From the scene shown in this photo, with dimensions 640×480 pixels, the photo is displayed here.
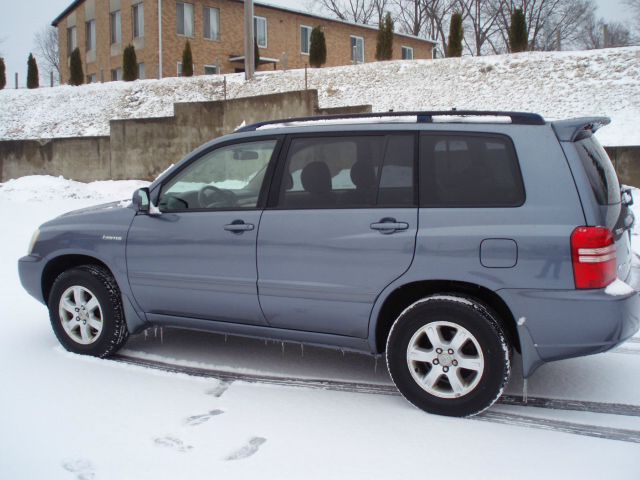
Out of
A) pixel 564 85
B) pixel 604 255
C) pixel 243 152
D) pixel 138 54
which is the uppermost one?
pixel 138 54

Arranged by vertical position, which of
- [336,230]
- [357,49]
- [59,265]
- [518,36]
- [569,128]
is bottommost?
[59,265]

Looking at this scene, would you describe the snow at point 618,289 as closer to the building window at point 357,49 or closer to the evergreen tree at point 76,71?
the evergreen tree at point 76,71

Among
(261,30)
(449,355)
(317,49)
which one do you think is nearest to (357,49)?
(261,30)

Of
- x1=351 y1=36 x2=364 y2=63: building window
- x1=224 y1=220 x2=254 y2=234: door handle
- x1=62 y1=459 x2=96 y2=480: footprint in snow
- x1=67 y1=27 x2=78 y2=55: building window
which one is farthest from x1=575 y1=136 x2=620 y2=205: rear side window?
x1=67 y1=27 x2=78 y2=55: building window

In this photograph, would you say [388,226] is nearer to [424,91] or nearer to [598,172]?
[598,172]

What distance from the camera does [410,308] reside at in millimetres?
3939

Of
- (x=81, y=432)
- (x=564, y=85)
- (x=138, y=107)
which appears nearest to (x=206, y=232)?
(x=81, y=432)

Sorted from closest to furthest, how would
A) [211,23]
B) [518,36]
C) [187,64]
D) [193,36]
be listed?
[518,36] < [187,64] < [193,36] < [211,23]

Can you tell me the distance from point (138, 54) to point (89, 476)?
3246 cm

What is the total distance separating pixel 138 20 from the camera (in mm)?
33156

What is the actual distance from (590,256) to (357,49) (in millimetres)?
37510

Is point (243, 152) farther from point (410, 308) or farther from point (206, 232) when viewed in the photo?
point (410, 308)

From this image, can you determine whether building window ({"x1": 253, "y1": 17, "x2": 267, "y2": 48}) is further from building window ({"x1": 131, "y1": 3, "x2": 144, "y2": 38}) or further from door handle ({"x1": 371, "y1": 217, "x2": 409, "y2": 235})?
door handle ({"x1": 371, "y1": 217, "x2": 409, "y2": 235})

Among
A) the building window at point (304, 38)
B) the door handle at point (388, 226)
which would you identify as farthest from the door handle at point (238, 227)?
the building window at point (304, 38)
